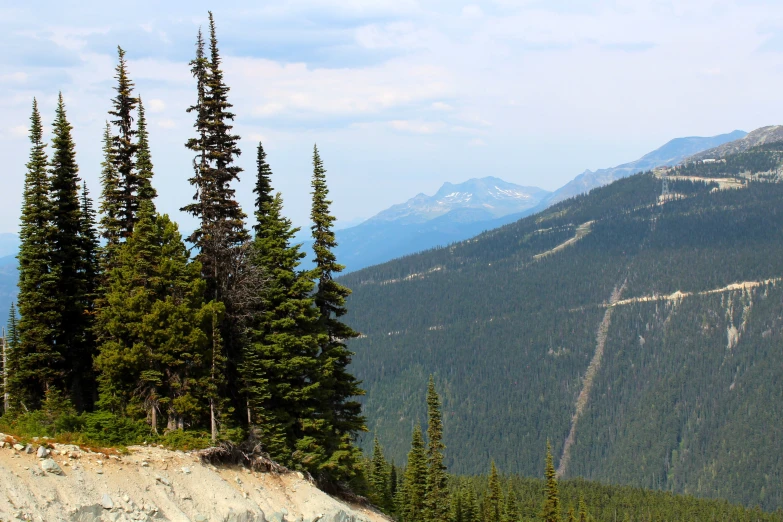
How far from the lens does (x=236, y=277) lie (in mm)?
39688

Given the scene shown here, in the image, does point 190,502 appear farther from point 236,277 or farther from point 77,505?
point 236,277

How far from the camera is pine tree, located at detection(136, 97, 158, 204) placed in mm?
42844

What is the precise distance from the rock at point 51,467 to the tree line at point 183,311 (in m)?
5.30

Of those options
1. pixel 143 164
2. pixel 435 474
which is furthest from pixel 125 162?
pixel 435 474

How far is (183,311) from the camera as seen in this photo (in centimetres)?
3594

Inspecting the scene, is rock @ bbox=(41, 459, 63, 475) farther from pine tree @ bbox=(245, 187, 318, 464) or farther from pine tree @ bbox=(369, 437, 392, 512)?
pine tree @ bbox=(369, 437, 392, 512)

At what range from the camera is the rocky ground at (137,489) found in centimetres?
2501

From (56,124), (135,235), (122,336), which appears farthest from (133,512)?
(56,124)

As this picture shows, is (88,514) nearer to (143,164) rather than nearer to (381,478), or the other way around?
(143,164)

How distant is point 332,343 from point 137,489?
56.7 feet

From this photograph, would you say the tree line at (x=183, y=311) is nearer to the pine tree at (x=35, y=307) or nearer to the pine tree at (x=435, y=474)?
the pine tree at (x=35, y=307)

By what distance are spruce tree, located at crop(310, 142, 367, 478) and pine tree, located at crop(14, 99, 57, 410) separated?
47.8 feet

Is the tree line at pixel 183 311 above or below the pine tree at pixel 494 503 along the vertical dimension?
above

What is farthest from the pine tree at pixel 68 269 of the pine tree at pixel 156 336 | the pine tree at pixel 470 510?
the pine tree at pixel 470 510
